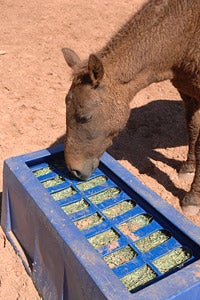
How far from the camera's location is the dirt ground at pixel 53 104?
4.81m

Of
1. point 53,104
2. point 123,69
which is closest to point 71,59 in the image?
point 123,69

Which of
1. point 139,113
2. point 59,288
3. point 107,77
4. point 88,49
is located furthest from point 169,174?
point 88,49

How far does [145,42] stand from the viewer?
3.64 m

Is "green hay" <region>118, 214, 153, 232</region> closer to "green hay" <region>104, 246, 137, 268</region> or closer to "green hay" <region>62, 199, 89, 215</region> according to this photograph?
"green hay" <region>104, 246, 137, 268</region>

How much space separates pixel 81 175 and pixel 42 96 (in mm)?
2737

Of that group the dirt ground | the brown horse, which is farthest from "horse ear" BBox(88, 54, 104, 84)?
the dirt ground

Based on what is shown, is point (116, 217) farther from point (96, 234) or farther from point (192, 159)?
point (192, 159)

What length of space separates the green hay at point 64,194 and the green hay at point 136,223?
565 mm

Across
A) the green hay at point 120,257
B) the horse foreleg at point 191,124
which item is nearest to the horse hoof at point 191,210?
the horse foreleg at point 191,124

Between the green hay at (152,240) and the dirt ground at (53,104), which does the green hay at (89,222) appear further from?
the dirt ground at (53,104)

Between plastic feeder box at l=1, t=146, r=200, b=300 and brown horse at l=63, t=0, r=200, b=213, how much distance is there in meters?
0.28

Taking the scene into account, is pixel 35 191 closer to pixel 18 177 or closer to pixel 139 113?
pixel 18 177

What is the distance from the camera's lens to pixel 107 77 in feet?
11.6

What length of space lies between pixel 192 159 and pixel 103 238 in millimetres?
1980
